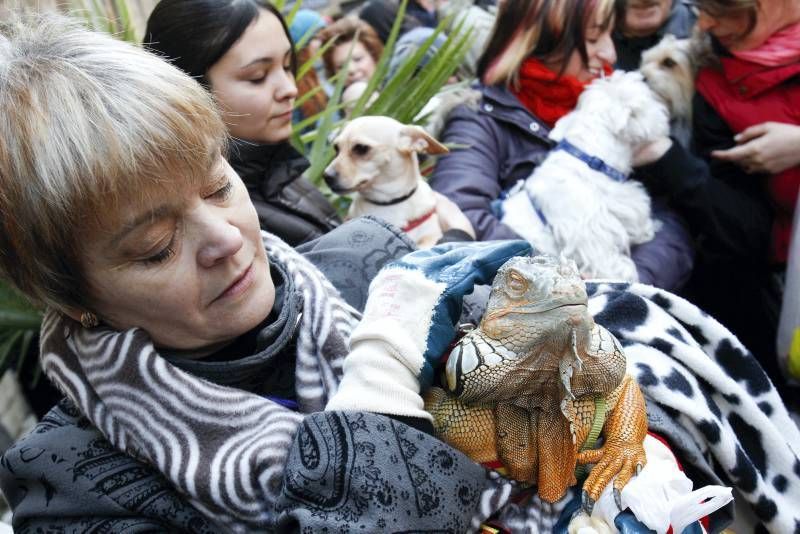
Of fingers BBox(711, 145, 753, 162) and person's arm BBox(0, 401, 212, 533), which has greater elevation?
person's arm BBox(0, 401, 212, 533)

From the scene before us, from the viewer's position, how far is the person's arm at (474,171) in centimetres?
229

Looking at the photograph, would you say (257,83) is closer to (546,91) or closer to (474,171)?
(474,171)

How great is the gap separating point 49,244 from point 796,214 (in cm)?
205

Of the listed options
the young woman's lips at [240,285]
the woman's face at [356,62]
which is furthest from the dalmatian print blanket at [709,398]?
the woman's face at [356,62]

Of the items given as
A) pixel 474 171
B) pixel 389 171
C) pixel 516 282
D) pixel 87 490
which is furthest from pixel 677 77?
pixel 87 490

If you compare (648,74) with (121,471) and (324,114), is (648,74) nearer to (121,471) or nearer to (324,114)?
(324,114)

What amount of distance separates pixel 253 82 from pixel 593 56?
1.38 m

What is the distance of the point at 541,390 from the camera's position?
93 cm

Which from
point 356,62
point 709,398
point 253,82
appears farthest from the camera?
point 356,62

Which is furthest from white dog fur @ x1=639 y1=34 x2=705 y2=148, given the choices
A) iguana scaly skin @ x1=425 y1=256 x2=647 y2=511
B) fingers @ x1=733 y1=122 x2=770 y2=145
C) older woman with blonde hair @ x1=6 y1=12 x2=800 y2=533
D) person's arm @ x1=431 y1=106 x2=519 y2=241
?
iguana scaly skin @ x1=425 y1=256 x2=647 y2=511

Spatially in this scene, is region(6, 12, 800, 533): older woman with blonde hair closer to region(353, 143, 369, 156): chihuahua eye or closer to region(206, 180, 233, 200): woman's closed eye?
region(206, 180, 233, 200): woman's closed eye

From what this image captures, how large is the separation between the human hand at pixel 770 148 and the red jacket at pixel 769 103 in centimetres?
6

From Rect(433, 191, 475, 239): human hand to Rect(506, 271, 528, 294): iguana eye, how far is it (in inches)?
47.2

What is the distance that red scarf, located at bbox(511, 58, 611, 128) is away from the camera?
100 inches
